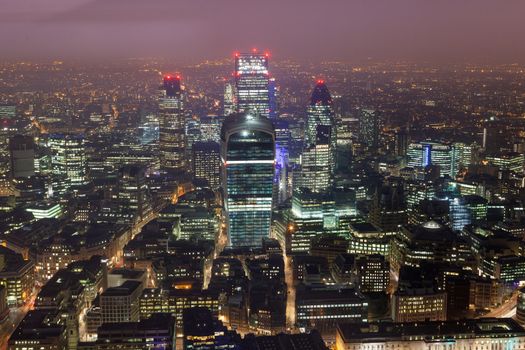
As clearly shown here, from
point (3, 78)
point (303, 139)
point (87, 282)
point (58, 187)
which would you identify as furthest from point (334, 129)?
point (87, 282)

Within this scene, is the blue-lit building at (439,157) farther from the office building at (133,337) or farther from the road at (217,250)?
the office building at (133,337)

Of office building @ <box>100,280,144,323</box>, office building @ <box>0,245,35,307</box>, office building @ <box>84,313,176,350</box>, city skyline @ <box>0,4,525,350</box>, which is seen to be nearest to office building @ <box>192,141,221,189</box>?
city skyline @ <box>0,4,525,350</box>

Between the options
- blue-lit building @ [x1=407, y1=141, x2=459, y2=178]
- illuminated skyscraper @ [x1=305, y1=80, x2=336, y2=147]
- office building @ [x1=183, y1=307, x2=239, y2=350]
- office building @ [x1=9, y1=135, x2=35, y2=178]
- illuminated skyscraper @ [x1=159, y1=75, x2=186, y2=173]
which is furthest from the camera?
illuminated skyscraper @ [x1=159, y1=75, x2=186, y2=173]

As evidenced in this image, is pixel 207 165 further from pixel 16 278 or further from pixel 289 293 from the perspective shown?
pixel 16 278

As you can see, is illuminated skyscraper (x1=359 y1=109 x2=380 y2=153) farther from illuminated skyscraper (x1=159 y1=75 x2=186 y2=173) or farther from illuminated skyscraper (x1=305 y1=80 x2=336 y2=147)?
illuminated skyscraper (x1=159 y1=75 x2=186 y2=173)

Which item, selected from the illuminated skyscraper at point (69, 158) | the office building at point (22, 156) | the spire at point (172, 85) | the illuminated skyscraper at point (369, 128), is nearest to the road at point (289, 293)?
the illuminated skyscraper at point (69, 158)

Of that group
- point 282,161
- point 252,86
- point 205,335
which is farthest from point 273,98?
point 205,335

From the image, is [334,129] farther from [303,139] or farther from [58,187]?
[58,187]
